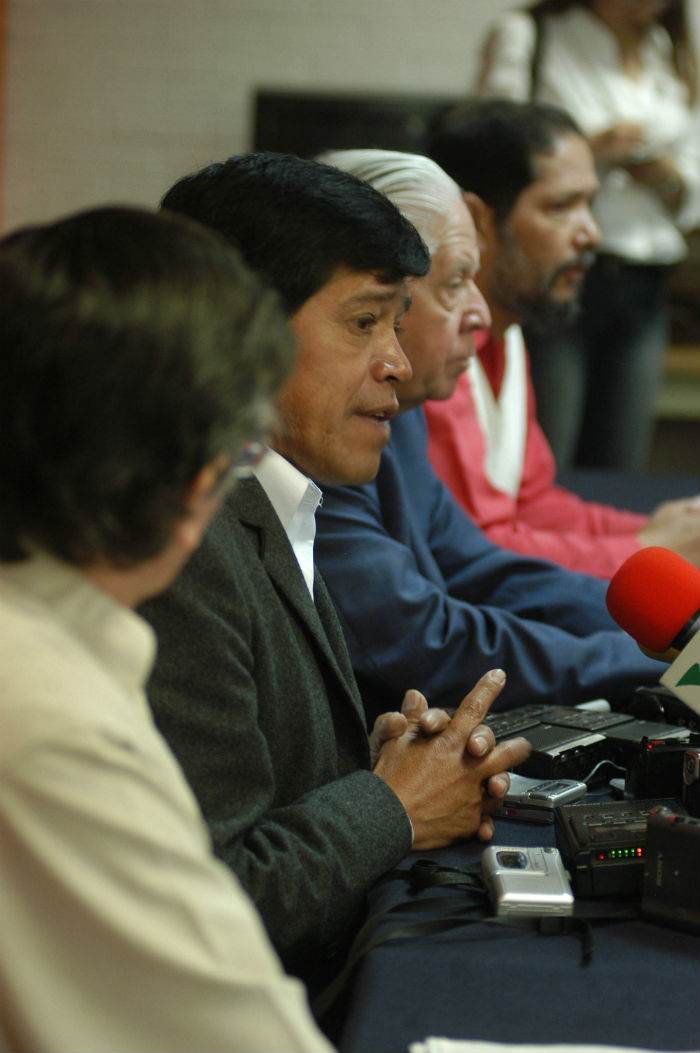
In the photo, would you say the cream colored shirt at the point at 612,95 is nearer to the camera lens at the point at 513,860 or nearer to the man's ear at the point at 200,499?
the camera lens at the point at 513,860

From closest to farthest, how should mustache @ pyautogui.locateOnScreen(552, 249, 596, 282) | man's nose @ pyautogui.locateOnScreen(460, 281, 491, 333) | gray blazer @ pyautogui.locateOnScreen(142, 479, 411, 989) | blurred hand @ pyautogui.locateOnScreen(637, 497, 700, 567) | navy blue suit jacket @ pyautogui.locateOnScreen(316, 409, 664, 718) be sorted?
gray blazer @ pyautogui.locateOnScreen(142, 479, 411, 989) < navy blue suit jacket @ pyautogui.locateOnScreen(316, 409, 664, 718) < man's nose @ pyautogui.locateOnScreen(460, 281, 491, 333) < blurred hand @ pyautogui.locateOnScreen(637, 497, 700, 567) < mustache @ pyautogui.locateOnScreen(552, 249, 596, 282)

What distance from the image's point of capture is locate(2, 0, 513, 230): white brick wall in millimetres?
4293

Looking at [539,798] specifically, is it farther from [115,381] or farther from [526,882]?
[115,381]

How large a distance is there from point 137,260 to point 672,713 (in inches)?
34.9

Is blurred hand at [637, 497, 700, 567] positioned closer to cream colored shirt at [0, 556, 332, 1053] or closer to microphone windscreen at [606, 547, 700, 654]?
microphone windscreen at [606, 547, 700, 654]

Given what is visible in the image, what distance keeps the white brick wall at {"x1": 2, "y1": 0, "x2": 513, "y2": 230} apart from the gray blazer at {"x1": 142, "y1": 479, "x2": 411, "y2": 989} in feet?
12.1

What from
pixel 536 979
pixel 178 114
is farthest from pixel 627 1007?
pixel 178 114

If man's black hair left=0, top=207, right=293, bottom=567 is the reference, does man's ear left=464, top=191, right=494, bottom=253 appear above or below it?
below

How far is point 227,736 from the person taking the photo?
2.68 ft

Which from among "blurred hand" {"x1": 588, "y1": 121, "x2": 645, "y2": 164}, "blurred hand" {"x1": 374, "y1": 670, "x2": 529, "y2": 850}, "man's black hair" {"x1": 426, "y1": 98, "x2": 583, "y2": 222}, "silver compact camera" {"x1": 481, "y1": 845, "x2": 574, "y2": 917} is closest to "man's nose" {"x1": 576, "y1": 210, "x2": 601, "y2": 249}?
"man's black hair" {"x1": 426, "y1": 98, "x2": 583, "y2": 222}

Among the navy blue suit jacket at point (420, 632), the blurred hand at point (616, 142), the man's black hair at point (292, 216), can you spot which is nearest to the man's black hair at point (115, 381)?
the man's black hair at point (292, 216)

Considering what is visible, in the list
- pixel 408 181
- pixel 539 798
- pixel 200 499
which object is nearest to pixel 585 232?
pixel 408 181

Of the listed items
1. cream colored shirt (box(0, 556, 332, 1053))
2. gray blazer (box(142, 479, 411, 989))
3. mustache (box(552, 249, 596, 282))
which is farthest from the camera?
mustache (box(552, 249, 596, 282))

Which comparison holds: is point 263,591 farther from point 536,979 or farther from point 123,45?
point 123,45
